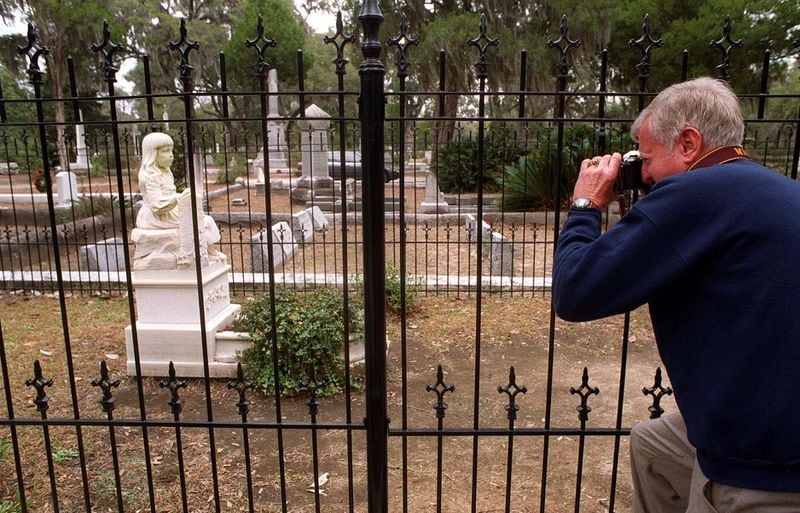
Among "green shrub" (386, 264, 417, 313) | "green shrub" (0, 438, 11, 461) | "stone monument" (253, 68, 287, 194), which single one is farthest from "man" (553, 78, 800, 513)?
"stone monument" (253, 68, 287, 194)

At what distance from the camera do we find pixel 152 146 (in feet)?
19.6

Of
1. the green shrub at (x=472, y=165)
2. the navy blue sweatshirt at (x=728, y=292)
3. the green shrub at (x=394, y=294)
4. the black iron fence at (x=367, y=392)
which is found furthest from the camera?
the green shrub at (x=472, y=165)

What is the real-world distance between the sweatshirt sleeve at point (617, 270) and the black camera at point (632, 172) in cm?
25

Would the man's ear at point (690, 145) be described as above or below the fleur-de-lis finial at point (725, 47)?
below

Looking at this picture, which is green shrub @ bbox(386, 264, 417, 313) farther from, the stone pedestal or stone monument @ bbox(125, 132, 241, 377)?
the stone pedestal

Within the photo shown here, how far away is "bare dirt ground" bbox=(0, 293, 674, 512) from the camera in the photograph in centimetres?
364

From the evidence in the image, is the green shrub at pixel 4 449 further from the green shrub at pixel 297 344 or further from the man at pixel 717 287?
the man at pixel 717 287

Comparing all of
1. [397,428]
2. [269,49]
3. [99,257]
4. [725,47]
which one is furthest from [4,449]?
[269,49]

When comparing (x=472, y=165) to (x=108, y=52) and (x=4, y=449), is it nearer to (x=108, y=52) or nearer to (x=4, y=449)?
(x=4, y=449)

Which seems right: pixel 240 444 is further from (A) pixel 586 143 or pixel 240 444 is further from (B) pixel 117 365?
(A) pixel 586 143

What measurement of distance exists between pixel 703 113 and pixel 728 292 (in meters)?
0.52

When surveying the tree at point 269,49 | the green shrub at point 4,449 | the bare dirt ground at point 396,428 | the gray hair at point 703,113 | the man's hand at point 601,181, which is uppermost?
the tree at point 269,49

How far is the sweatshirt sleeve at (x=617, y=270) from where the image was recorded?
1.62 meters

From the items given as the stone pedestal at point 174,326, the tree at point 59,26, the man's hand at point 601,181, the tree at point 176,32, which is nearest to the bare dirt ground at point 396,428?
the stone pedestal at point 174,326
